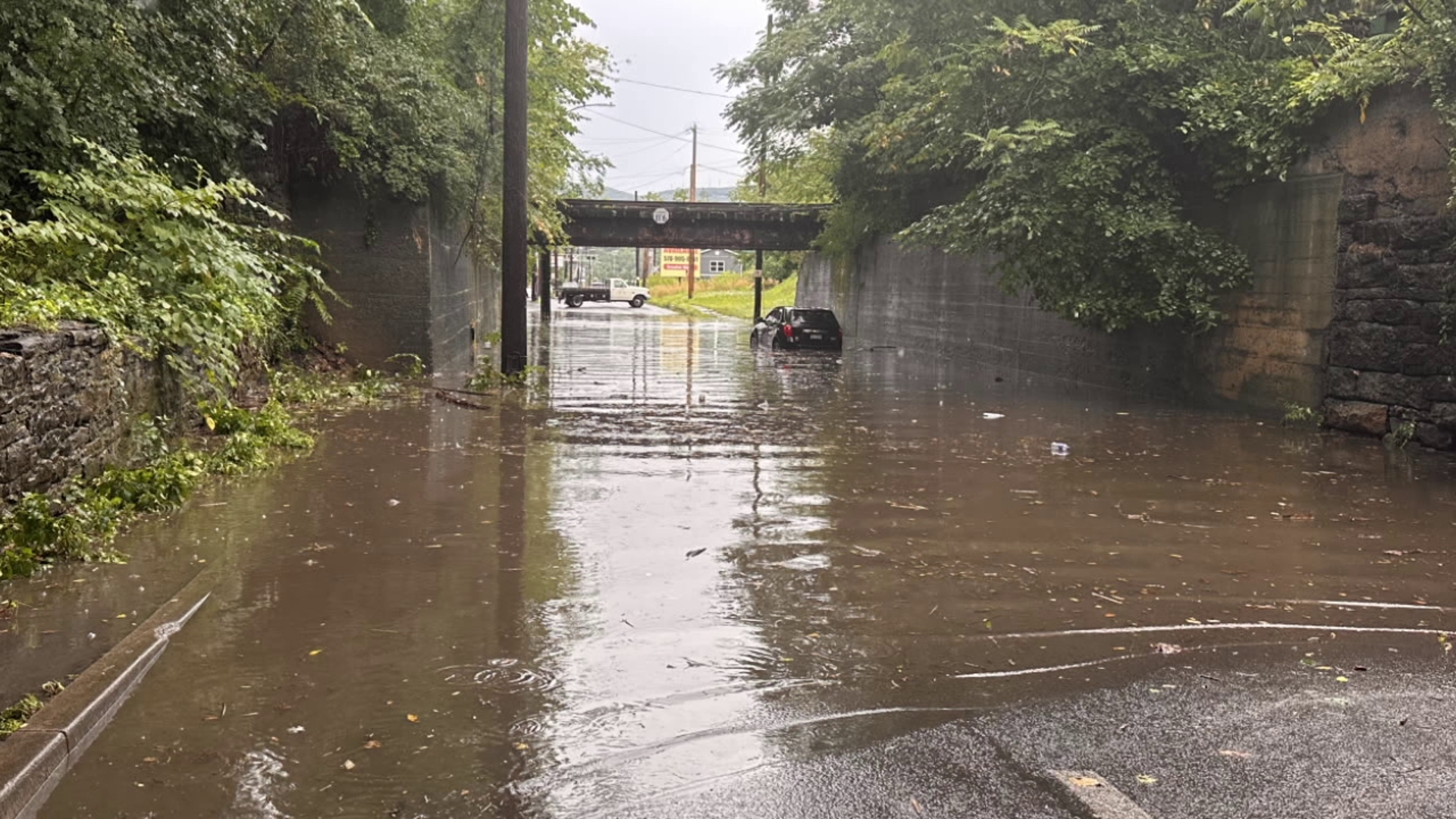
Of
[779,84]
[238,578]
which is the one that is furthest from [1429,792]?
[779,84]

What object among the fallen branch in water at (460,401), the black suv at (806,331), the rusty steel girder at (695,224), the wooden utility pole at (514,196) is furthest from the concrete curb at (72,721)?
the rusty steel girder at (695,224)

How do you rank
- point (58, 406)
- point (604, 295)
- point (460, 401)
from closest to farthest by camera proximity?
point (58, 406) → point (460, 401) → point (604, 295)

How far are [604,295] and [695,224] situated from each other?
1845 inches

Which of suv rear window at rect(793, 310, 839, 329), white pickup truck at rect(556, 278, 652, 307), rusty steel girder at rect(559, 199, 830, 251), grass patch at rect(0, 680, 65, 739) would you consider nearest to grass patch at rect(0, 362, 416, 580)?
grass patch at rect(0, 680, 65, 739)

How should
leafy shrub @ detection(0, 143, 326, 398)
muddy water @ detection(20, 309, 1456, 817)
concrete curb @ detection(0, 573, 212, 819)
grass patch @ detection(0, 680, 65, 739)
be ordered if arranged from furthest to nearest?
leafy shrub @ detection(0, 143, 326, 398), muddy water @ detection(20, 309, 1456, 817), grass patch @ detection(0, 680, 65, 739), concrete curb @ detection(0, 573, 212, 819)

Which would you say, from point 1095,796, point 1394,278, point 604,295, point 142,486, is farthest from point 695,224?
point 604,295

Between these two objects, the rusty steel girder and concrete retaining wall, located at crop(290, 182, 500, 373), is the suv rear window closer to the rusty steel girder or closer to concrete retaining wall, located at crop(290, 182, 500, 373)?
the rusty steel girder

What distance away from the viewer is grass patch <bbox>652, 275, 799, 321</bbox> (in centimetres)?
7088

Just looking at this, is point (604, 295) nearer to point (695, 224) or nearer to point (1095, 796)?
point (695, 224)

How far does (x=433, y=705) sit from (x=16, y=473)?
3.49 metres

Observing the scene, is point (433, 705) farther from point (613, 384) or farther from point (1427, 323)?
point (613, 384)

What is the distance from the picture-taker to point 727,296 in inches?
3501

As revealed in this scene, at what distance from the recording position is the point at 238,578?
22.5 feet

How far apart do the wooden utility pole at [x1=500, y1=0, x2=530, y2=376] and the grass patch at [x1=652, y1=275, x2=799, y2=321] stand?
3639 centimetres
